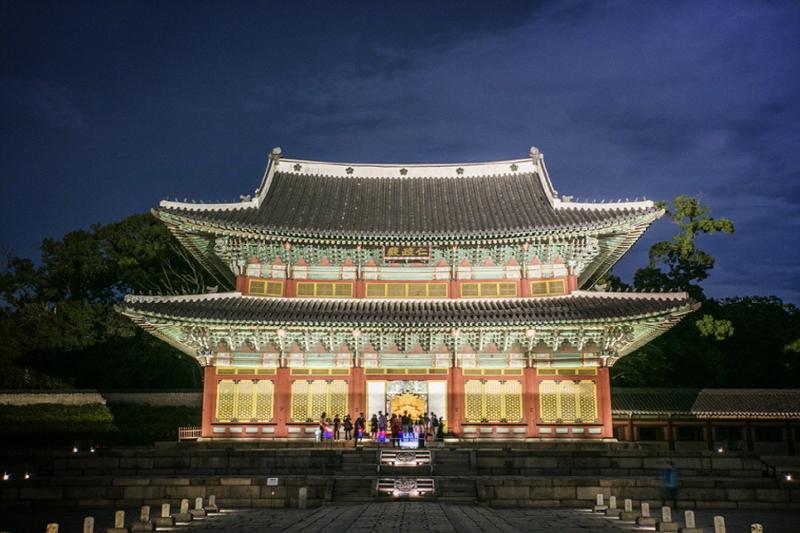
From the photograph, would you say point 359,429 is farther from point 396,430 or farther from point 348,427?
point 396,430

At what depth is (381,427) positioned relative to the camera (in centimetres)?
3228

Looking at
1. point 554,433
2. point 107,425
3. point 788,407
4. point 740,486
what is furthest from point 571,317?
point 107,425

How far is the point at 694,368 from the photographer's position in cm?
5597

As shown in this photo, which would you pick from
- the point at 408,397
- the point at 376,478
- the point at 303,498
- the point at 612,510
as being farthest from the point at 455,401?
the point at 612,510

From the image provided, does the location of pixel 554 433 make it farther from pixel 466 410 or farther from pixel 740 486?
pixel 740 486

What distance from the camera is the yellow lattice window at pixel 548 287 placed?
35062 millimetres

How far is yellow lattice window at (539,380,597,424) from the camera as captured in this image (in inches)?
1318

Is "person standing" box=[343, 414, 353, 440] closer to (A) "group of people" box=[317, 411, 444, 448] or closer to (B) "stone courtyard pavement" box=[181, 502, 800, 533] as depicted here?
(A) "group of people" box=[317, 411, 444, 448]

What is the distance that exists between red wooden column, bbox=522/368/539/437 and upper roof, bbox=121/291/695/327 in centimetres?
341

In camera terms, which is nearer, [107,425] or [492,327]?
[492,327]

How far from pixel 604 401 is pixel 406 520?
17.9 meters

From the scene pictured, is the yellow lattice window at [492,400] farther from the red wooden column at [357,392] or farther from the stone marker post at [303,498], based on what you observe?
the stone marker post at [303,498]

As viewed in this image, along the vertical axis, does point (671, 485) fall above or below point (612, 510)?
above

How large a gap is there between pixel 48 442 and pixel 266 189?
1957 centimetres
